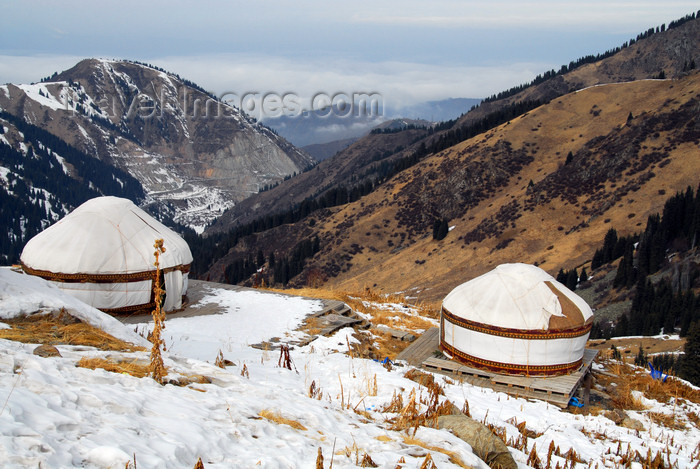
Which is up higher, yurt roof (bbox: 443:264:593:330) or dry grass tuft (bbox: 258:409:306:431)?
dry grass tuft (bbox: 258:409:306:431)

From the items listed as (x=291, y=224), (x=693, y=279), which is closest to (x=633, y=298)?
(x=693, y=279)

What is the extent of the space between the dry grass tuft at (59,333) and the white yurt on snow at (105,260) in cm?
793

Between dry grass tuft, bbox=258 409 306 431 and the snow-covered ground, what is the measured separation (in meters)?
0.08

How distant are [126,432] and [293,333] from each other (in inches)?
435

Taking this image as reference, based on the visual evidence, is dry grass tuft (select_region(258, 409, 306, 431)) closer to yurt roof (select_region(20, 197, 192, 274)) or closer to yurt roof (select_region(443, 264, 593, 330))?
yurt roof (select_region(443, 264, 593, 330))

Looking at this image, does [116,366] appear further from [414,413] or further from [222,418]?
[414,413]

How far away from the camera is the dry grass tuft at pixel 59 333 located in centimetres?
716

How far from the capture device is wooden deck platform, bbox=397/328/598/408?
41.9ft

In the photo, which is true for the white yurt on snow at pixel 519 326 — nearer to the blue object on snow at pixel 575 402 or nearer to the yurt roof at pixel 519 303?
the yurt roof at pixel 519 303

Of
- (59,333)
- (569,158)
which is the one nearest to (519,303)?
(59,333)

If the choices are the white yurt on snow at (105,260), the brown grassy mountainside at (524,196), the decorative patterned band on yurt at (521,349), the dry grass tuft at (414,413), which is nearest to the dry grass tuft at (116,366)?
the dry grass tuft at (414,413)

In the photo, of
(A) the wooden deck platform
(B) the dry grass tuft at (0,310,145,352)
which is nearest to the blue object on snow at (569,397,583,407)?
(A) the wooden deck platform

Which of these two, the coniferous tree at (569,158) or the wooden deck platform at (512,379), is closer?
the wooden deck platform at (512,379)

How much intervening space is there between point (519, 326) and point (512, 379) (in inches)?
59.9
